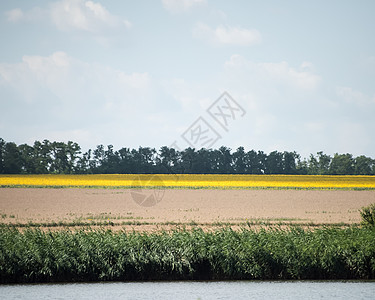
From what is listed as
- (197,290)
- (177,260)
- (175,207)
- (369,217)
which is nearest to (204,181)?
(175,207)

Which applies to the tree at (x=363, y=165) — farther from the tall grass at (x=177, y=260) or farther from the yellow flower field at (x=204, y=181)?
the tall grass at (x=177, y=260)

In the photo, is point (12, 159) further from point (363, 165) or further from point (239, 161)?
point (363, 165)

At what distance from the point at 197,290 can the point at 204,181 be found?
75122mm

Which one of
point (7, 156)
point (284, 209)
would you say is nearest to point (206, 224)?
point (284, 209)

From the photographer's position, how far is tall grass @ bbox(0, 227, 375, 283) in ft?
75.1

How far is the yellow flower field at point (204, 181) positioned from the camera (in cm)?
8794

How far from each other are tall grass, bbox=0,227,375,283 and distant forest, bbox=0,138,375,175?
107 m

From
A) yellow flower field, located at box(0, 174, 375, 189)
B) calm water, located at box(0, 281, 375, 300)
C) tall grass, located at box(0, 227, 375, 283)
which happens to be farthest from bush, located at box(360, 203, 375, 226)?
yellow flower field, located at box(0, 174, 375, 189)

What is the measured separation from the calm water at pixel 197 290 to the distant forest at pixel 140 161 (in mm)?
108424

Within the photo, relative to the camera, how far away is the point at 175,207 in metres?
55.2

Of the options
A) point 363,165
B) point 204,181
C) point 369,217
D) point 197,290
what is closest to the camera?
point 197,290

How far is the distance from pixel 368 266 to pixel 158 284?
29.4ft

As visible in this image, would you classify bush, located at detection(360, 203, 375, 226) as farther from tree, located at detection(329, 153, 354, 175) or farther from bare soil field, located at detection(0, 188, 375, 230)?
tree, located at detection(329, 153, 354, 175)

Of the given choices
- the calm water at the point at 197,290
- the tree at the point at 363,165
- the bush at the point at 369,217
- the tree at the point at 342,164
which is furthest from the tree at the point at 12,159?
the calm water at the point at 197,290
